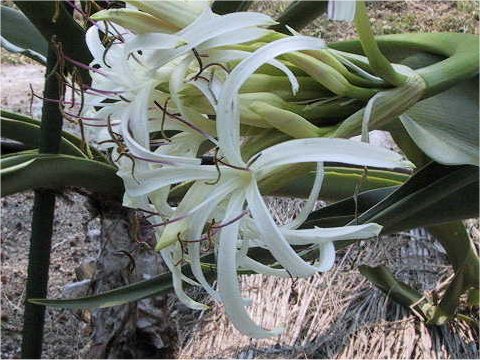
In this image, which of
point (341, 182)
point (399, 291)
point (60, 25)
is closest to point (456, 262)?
point (399, 291)

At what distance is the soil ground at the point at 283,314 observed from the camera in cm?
93

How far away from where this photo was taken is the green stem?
0.33 meters

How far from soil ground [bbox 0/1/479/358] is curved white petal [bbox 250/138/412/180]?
0.47 metres

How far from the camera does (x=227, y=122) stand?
32cm

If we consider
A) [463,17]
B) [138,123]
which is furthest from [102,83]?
[463,17]

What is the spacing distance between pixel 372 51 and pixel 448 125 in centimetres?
9

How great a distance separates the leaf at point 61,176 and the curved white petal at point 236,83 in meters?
0.21

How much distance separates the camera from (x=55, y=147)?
24.2 inches

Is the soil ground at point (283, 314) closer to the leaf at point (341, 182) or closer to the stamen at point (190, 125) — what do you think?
the leaf at point (341, 182)

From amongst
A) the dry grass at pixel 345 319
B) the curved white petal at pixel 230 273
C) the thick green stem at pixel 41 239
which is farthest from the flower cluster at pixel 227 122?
the dry grass at pixel 345 319

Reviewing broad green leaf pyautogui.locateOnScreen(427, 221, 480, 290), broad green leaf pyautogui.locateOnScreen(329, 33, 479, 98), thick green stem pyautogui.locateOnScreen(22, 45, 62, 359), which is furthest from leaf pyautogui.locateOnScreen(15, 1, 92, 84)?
broad green leaf pyautogui.locateOnScreen(427, 221, 480, 290)

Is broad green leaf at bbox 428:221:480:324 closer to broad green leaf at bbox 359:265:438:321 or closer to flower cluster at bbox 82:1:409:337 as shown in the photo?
broad green leaf at bbox 359:265:438:321

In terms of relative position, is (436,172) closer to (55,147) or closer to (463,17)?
(55,147)

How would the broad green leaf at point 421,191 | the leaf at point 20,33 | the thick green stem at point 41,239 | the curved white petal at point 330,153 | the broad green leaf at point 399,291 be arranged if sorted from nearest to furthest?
the curved white petal at point 330,153
the broad green leaf at point 421,191
the thick green stem at point 41,239
the leaf at point 20,33
the broad green leaf at point 399,291
